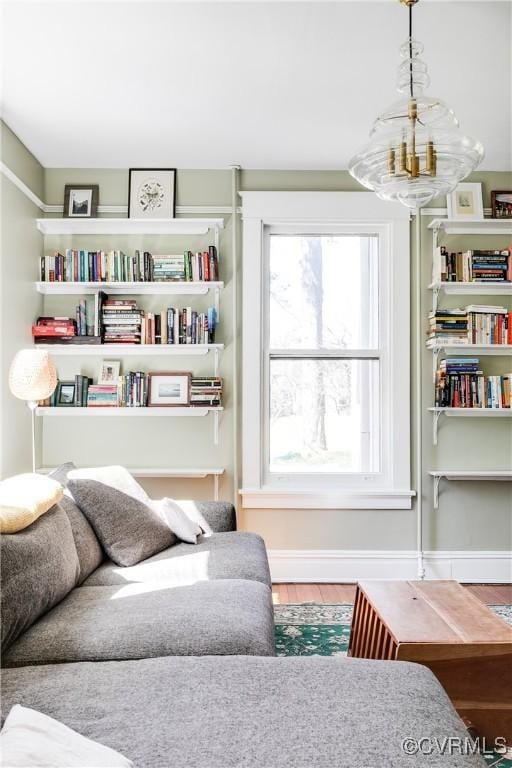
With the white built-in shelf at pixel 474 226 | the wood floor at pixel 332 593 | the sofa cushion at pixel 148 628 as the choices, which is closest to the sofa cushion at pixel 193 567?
the sofa cushion at pixel 148 628

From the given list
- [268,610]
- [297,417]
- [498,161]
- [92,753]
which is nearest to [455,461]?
[297,417]

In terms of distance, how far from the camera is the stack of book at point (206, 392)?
3.94 metres

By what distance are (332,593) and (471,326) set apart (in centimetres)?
190

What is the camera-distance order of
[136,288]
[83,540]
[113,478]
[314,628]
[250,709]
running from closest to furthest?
1. [250,709]
2. [83,540]
3. [113,478]
4. [314,628]
5. [136,288]

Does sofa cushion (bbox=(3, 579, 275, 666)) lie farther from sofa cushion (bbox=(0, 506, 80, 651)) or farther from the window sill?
the window sill

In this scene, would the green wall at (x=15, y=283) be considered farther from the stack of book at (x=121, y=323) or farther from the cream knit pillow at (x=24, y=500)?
the cream knit pillow at (x=24, y=500)

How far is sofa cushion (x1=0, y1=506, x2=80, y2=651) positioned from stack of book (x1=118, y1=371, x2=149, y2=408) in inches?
68.7

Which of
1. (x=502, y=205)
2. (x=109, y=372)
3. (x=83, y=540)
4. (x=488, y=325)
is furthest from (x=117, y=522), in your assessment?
(x=502, y=205)

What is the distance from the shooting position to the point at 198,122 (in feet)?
11.5

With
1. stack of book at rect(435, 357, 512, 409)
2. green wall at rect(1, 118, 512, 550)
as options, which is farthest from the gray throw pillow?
Answer: stack of book at rect(435, 357, 512, 409)

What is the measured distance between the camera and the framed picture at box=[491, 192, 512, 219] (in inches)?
162

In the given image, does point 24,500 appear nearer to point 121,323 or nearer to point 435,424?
point 121,323

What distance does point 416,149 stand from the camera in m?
2.05

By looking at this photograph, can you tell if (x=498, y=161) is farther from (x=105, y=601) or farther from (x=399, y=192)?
(x=105, y=601)
